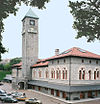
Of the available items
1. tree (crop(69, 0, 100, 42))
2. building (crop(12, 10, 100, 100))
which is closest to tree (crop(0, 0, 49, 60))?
tree (crop(69, 0, 100, 42))

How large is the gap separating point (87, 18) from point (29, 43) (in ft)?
112

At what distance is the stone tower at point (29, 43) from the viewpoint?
→ 4909 centimetres

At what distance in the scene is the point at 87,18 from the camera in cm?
1773

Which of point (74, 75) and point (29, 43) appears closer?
point (74, 75)

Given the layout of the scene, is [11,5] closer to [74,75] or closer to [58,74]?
[74,75]

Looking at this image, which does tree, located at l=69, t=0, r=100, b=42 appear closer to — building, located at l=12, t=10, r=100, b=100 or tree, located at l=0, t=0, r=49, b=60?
tree, located at l=0, t=0, r=49, b=60

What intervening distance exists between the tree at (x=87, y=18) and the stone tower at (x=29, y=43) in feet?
107

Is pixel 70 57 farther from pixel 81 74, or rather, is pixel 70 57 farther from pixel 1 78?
pixel 1 78

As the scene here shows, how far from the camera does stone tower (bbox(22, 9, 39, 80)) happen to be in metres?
49.1

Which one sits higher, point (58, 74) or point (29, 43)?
point (29, 43)

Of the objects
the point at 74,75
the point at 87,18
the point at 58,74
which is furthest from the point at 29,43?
the point at 87,18

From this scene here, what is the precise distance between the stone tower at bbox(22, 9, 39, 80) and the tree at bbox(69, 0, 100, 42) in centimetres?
3269

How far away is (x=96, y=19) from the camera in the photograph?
17.5 meters

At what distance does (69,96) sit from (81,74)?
227 inches
